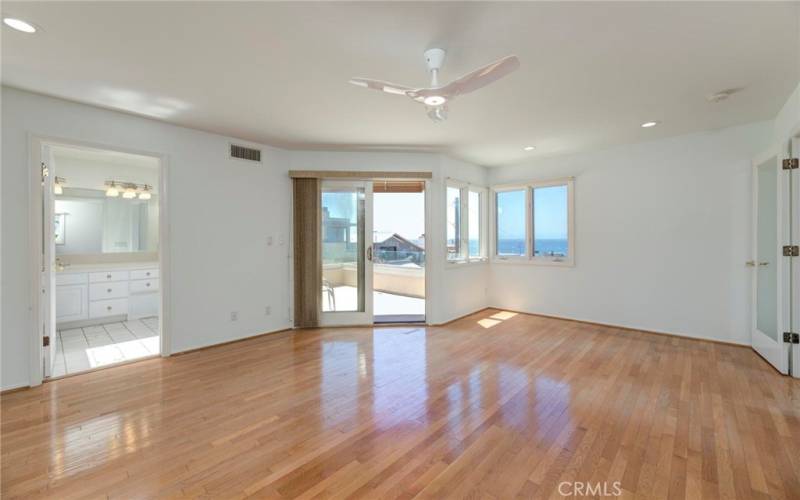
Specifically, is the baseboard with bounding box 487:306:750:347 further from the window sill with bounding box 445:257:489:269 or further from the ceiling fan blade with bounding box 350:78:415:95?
the ceiling fan blade with bounding box 350:78:415:95

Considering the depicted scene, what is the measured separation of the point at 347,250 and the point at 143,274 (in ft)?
11.1

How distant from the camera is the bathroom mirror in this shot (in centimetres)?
515

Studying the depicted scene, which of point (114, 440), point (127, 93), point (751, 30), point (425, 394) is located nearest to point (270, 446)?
point (114, 440)

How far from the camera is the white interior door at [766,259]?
335 cm

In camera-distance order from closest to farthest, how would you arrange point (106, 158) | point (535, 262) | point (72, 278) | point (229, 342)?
point (229, 342) → point (72, 278) → point (106, 158) → point (535, 262)

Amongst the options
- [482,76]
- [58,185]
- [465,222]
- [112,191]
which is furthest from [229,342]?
[482,76]

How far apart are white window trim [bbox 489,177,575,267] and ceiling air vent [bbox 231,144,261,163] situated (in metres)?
3.86

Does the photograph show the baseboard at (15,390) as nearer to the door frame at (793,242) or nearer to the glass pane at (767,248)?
the door frame at (793,242)

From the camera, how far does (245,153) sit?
4.41 metres

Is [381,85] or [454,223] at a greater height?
[381,85]

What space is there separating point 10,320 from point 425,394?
358 centimetres

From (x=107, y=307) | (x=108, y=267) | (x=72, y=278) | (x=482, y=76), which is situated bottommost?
(x=107, y=307)

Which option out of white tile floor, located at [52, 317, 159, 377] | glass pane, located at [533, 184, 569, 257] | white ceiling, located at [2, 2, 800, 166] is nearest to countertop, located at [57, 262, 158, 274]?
white tile floor, located at [52, 317, 159, 377]

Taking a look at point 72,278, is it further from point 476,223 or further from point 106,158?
point 476,223
